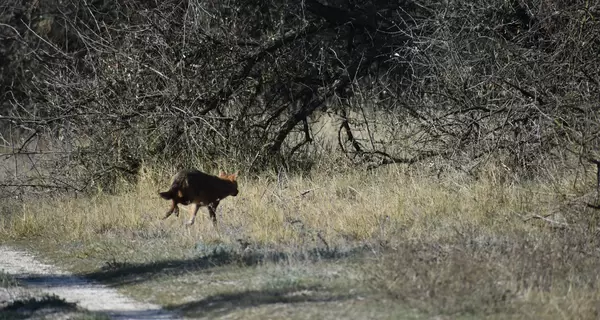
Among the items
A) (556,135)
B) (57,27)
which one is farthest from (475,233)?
(57,27)

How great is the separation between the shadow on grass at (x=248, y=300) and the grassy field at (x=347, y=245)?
0.05 ft

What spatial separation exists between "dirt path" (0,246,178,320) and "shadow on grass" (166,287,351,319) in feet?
0.70

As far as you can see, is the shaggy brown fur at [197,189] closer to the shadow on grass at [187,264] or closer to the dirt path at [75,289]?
the shadow on grass at [187,264]

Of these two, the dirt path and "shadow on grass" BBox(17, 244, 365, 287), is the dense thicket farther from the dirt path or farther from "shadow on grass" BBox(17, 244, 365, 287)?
"shadow on grass" BBox(17, 244, 365, 287)

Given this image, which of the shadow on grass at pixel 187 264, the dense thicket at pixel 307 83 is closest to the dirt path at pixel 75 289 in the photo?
the shadow on grass at pixel 187 264

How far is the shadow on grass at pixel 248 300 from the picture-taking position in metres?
7.91

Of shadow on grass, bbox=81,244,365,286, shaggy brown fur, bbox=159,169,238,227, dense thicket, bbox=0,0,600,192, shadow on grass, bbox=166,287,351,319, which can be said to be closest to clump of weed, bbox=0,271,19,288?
shadow on grass, bbox=81,244,365,286

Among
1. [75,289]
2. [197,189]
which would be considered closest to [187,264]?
[75,289]

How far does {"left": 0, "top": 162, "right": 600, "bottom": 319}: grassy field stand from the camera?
7754 mm

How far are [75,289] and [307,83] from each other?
27.3ft

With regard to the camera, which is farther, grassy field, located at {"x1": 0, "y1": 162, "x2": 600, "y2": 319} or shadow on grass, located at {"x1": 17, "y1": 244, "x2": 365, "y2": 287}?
shadow on grass, located at {"x1": 17, "y1": 244, "x2": 365, "y2": 287}

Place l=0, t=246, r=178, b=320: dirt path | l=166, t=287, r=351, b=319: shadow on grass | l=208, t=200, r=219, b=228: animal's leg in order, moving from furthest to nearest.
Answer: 1. l=208, t=200, r=219, b=228: animal's leg
2. l=0, t=246, r=178, b=320: dirt path
3. l=166, t=287, r=351, b=319: shadow on grass

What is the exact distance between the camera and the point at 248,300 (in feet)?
26.5

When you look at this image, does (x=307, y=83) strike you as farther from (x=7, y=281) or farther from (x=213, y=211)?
(x=7, y=281)
